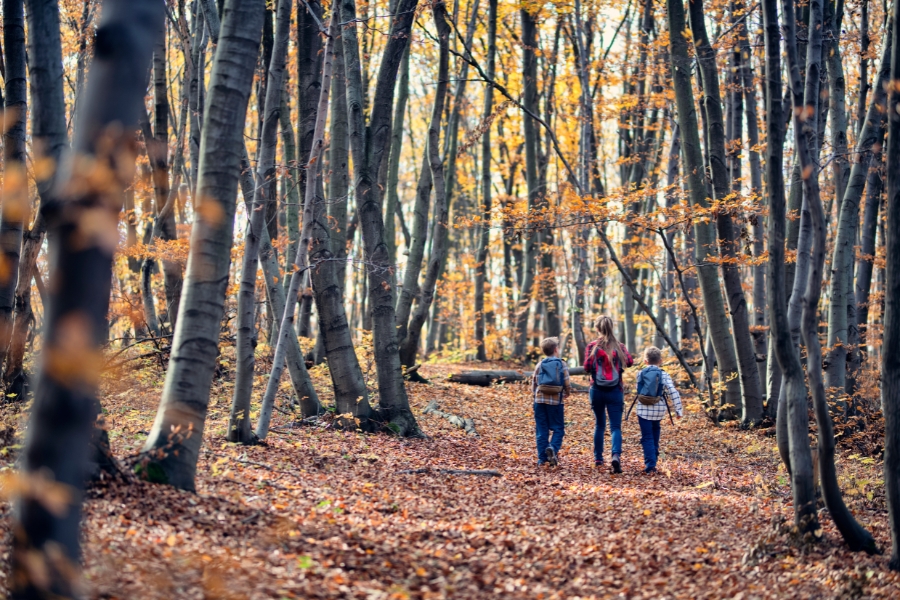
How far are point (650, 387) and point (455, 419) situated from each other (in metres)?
3.94

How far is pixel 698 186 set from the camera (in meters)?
12.6

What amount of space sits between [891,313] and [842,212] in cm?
589

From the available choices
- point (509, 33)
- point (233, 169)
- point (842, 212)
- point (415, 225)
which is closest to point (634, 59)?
point (509, 33)

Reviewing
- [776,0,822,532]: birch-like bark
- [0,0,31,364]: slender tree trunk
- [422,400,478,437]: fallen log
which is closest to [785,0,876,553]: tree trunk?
[776,0,822,532]: birch-like bark

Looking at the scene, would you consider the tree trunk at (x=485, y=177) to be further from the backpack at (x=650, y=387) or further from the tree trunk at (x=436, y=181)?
the backpack at (x=650, y=387)

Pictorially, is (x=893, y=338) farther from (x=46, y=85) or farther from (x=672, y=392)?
(x=46, y=85)

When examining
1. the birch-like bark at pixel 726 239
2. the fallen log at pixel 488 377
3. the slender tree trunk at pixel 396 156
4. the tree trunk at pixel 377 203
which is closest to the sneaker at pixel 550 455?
the tree trunk at pixel 377 203

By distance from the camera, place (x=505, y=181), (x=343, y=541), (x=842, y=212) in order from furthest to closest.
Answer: (x=505, y=181) < (x=842, y=212) < (x=343, y=541)

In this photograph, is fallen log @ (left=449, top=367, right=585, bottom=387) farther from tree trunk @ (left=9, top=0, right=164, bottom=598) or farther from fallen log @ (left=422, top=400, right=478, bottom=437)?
tree trunk @ (left=9, top=0, right=164, bottom=598)

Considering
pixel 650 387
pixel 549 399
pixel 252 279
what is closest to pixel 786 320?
pixel 650 387

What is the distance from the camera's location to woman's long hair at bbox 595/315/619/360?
8.96 metres

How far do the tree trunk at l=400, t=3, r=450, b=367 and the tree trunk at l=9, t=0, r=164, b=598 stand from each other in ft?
32.4

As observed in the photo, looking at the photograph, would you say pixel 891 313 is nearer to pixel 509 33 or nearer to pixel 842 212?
pixel 842 212

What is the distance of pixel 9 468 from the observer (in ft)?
16.0
